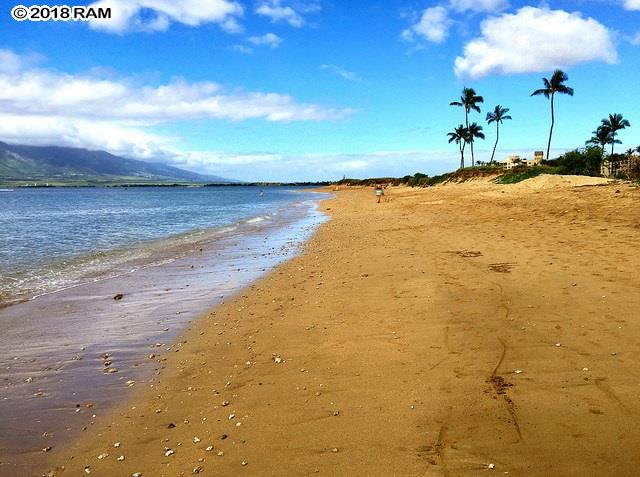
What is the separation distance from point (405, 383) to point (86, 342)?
5102 mm

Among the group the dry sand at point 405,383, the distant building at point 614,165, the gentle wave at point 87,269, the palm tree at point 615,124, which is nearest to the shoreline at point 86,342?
the dry sand at point 405,383

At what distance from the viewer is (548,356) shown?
204 inches

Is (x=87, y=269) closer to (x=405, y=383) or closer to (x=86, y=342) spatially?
(x=86, y=342)

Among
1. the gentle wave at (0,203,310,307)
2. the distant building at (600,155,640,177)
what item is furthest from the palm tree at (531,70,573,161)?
the gentle wave at (0,203,310,307)

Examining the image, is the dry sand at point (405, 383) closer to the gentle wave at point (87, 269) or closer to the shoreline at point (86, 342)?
the shoreline at point (86, 342)

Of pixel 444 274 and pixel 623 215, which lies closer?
pixel 444 274

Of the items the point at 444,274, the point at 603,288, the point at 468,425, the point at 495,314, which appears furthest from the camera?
the point at 444,274

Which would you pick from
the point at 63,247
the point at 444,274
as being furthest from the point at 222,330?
the point at 63,247

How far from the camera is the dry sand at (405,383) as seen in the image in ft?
11.6

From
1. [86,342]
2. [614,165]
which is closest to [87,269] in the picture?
[86,342]

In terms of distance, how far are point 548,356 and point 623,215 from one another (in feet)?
43.8

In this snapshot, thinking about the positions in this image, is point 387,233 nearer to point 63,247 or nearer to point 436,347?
point 436,347

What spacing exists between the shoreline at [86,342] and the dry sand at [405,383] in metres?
0.34

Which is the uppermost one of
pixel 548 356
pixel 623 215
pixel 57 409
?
pixel 623 215
